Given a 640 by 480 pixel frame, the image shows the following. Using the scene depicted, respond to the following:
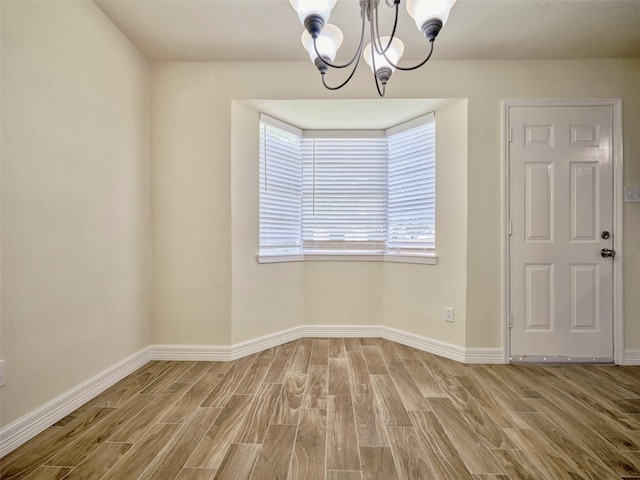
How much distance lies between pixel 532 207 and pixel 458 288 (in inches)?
36.4

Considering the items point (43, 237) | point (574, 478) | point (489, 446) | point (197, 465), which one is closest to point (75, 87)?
point (43, 237)

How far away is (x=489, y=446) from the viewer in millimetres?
1540

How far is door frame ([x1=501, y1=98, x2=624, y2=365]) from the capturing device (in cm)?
257

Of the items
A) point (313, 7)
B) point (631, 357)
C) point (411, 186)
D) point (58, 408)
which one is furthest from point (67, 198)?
point (631, 357)

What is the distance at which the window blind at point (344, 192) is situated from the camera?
3.32m

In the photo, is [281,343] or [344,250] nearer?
[281,343]

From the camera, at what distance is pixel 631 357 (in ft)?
8.44

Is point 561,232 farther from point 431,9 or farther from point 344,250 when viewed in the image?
point 431,9

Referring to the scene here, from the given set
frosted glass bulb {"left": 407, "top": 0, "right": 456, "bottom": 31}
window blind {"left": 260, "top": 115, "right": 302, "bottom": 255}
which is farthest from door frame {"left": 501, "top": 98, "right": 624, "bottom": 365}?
window blind {"left": 260, "top": 115, "right": 302, "bottom": 255}

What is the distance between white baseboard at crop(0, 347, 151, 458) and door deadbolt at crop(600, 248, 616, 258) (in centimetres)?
397

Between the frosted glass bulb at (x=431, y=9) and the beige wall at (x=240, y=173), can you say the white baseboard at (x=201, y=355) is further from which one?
the frosted glass bulb at (x=431, y=9)

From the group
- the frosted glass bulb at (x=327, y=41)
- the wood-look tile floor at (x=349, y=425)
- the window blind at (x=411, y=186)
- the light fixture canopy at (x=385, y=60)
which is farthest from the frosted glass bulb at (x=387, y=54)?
the wood-look tile floor at (x=349, y=425)

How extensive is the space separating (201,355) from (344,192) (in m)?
2.11

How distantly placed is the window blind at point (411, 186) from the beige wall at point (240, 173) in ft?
0.85
